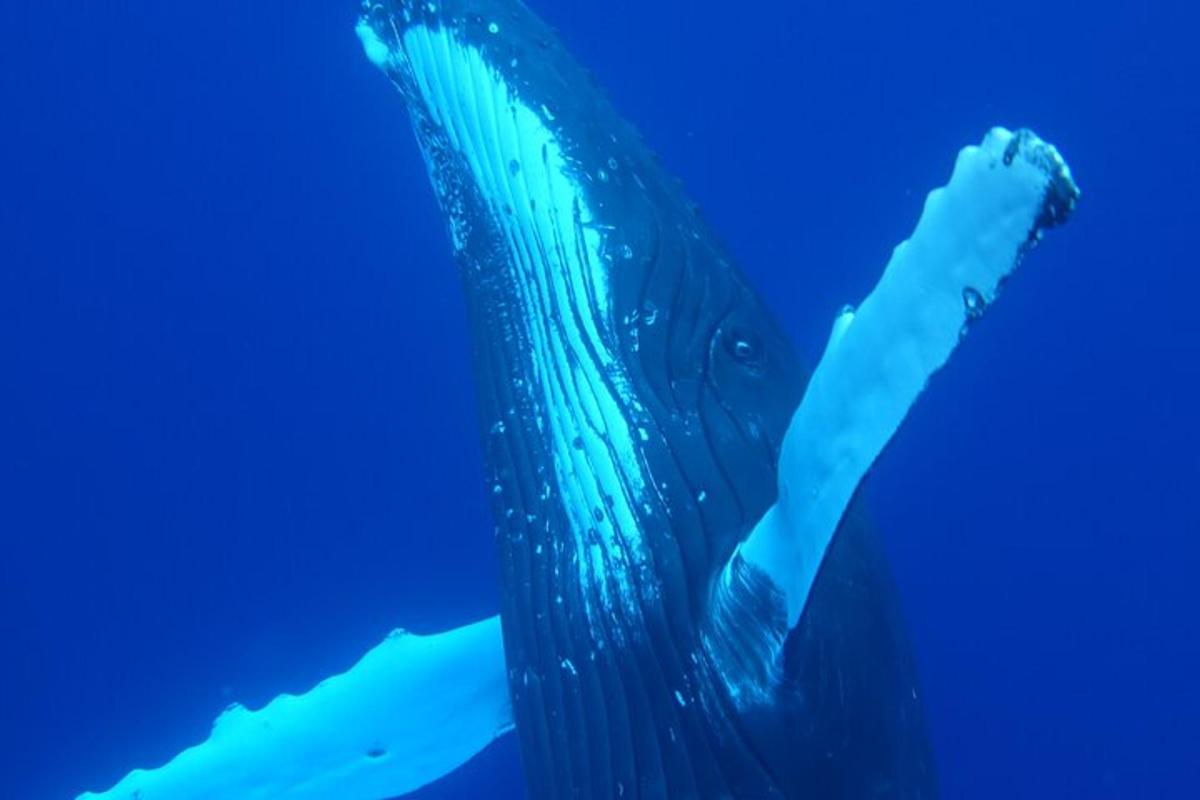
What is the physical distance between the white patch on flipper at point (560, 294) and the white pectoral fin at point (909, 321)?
87cm

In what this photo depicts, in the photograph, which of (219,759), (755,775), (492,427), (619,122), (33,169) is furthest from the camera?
(33,169)

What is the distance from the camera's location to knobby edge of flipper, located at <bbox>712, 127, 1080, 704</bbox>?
203 centimetres

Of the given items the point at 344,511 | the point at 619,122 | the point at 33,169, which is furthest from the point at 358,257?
the point at 619,122

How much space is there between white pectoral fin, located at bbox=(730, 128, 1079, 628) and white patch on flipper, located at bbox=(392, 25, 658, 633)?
87 cm

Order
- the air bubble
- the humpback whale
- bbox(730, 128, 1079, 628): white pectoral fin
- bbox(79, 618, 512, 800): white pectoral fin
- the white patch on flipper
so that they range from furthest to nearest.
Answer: bbox(79, 618, 512, 800): white pectoral fin < the white patch on flipper < the humpback whale < the air bubble < bbox(730, 128, 1079, 628): white pectoral fin

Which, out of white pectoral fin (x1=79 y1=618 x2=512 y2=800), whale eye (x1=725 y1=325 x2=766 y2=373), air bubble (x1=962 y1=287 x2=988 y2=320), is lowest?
air bubble (x1=962 y1=287 x2=988 y2=320)

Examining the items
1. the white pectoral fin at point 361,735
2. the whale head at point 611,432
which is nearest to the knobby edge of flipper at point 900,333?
the whale head at point 611,432

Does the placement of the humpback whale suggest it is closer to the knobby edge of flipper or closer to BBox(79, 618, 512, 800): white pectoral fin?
the knobby edge of flipper

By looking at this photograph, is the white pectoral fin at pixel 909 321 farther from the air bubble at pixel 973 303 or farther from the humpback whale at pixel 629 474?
the humpback whale at pixel 629 474

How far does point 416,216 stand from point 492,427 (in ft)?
27.3

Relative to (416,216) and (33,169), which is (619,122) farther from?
(33,169)

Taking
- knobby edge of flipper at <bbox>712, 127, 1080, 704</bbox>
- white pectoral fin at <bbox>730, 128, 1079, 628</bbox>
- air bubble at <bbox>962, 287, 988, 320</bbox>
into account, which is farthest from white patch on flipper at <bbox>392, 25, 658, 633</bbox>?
air bubble at <bbox>962, 287, 988, 320</bbox>

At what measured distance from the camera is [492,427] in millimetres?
4031

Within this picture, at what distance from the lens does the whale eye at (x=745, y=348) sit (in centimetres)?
390
